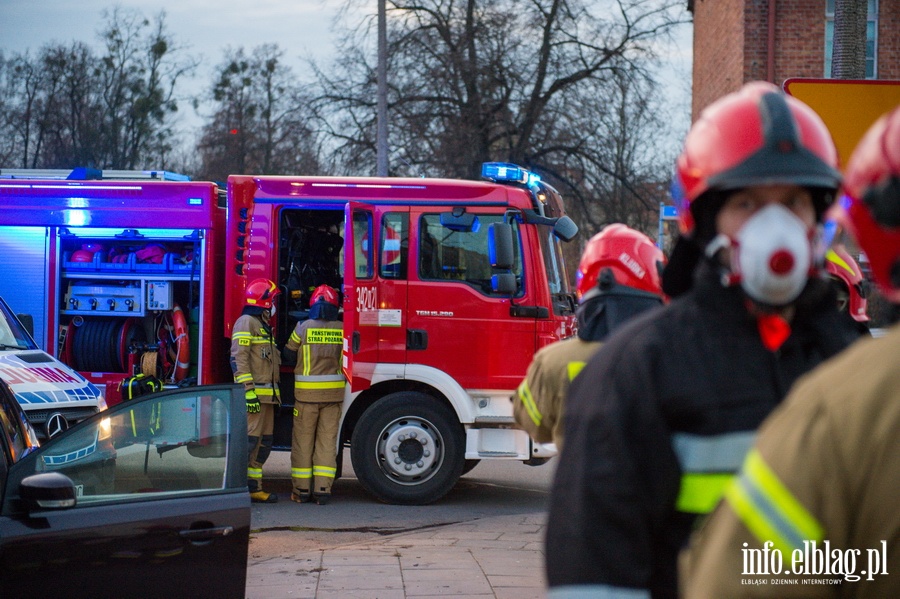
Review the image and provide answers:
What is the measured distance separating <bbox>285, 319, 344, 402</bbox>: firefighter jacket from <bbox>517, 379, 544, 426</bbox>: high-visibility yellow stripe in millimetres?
5303

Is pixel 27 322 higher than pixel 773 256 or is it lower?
lower

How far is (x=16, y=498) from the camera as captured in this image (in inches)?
168

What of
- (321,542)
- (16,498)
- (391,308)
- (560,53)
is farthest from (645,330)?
(560,53)

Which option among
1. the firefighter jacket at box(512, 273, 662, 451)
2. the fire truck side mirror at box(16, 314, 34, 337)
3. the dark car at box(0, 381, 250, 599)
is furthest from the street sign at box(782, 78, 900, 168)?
the fire truck side mirror at box(16, 314, 34, 337)

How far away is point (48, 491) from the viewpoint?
4.11 metres

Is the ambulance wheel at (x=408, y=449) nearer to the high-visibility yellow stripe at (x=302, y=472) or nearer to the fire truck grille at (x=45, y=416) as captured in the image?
the high-visibility yellow stripe at (x=302, y=472)

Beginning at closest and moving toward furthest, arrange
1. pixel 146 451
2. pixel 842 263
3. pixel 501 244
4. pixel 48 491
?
1. pixel 48 491
2. pixel 146 451
3. pixel 842 263
4. pixel 501 244

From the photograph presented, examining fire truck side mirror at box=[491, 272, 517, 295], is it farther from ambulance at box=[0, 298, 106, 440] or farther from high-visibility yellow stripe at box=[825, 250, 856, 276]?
high-visibility yellow stripe at box=[825, 250, 856, 276]

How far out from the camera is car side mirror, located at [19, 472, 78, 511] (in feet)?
13.4

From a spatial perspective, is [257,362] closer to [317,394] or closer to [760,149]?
[317,394]

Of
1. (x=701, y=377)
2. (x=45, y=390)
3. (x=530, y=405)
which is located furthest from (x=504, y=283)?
(x=701, y=377)

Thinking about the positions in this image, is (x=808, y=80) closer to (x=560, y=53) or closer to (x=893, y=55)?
(x=893, y=55)

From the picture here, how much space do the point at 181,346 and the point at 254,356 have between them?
1.02 meters

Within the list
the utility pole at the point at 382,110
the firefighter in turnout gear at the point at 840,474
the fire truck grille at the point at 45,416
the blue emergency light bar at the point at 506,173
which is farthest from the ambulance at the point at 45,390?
the utility pole at the point at 382,110
